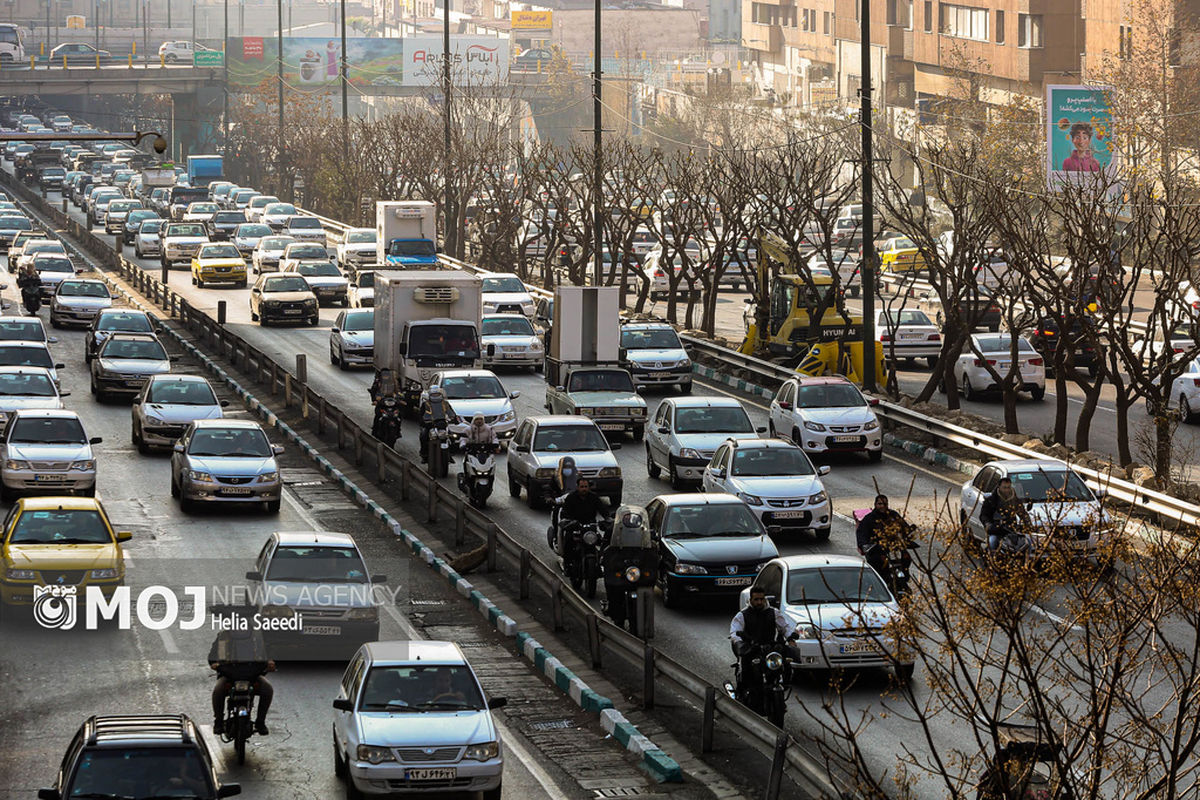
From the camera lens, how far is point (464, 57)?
13962 cm

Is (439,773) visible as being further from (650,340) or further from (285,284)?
(285,284)

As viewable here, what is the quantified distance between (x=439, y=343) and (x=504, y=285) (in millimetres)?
18114

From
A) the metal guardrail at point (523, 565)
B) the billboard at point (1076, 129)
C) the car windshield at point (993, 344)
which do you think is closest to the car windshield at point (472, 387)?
the metal guardrail at point (523, 565)

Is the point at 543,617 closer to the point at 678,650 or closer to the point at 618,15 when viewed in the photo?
the point at 678,650

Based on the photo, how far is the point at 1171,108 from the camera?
71.8 metres

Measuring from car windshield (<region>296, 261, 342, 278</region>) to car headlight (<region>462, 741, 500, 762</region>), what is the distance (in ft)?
155

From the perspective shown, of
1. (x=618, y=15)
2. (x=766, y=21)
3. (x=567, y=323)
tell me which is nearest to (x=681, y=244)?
(x=567, y=323)

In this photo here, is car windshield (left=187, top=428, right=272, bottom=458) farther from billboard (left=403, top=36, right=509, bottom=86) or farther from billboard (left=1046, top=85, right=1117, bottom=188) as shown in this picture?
billboard (left=403, top=36, right=509, bottom=86)

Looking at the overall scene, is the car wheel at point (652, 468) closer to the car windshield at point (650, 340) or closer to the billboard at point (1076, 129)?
the car windshield at point (650, 340)

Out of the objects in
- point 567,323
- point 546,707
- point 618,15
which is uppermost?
point 618,15

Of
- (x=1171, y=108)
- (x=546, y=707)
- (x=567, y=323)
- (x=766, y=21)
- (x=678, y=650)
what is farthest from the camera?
(x=766, y=21)

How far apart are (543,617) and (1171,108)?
53522mm

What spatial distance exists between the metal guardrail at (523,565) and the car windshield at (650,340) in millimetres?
6792

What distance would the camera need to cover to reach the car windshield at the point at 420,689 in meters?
17.4
